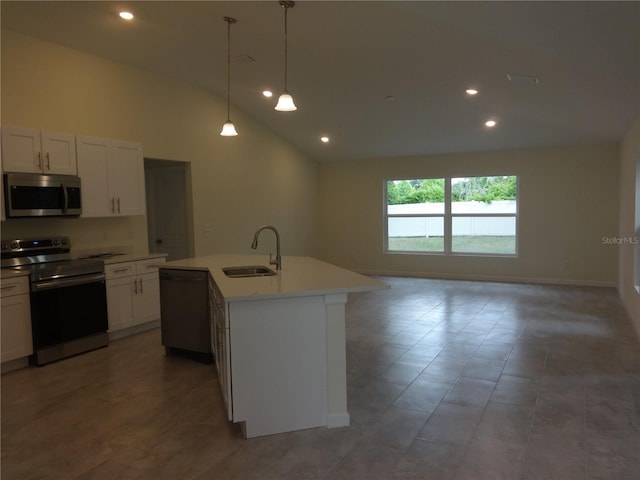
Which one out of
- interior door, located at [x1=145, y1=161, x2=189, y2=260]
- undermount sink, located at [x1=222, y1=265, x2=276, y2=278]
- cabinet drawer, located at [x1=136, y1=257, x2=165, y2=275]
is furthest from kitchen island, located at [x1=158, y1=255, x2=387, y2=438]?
interior door, located at [x1=145, y1=161, x2=189, y2=260]

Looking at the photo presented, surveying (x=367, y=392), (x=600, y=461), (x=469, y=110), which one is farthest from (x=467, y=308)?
(x=600, y=461)

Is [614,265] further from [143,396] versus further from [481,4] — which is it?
[143,396]

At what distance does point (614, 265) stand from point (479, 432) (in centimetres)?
593

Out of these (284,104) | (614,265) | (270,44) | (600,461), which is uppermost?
(270,44)

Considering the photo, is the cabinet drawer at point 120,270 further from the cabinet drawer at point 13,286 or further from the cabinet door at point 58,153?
the cabinet door at point 58,153

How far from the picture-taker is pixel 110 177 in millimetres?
4852

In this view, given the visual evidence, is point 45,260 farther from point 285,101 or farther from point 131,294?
point 285,101

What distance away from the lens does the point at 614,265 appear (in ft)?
23.7

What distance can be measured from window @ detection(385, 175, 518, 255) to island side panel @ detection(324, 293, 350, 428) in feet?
20.3

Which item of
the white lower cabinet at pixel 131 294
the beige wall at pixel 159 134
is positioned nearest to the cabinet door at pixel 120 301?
the white lower cabinet at pixel 131 294

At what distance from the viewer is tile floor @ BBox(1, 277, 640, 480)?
93.0 inches

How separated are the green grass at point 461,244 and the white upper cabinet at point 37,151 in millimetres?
6166

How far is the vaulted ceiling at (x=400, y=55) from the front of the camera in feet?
10.2

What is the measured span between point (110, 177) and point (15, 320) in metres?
1.74
